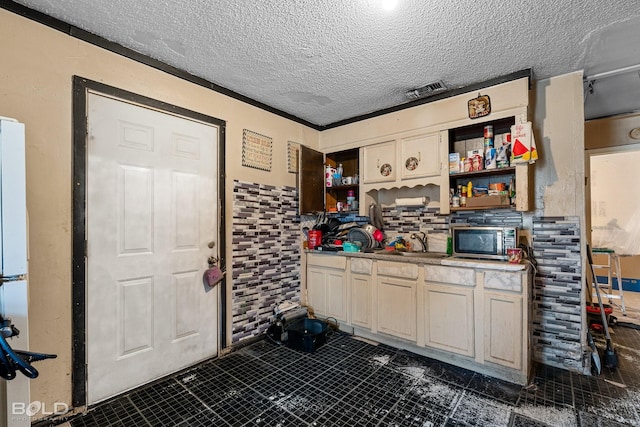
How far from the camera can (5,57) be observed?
1.55 metres

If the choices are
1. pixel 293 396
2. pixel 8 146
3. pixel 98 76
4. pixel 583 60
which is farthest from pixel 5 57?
pixel 583 60

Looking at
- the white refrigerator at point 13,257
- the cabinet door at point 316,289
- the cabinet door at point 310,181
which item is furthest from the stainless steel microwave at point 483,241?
the white refrigerator at point 13,257

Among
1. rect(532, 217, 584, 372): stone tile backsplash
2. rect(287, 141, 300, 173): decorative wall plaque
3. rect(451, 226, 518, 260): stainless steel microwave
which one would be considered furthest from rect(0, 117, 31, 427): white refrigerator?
rect(532, 217, 584, 372): stone tile backsplash

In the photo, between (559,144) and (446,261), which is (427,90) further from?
(446,261)

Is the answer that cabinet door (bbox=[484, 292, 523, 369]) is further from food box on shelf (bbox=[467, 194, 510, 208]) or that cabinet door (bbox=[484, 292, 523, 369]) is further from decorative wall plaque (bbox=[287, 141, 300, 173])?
decorative wall plaque (bbox=[287, 141, 300, 173])

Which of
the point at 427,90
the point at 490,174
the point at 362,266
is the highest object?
the point at 427,90

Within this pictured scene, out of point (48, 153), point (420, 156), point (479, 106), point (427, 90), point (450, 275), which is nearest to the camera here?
point (48, 153)

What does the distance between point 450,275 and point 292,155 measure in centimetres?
199

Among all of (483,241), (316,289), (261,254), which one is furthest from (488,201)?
(261,254)

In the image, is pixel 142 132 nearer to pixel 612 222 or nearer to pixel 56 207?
pixel 56 207

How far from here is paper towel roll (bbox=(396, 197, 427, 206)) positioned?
287cm

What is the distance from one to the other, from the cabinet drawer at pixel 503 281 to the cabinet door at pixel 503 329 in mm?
51

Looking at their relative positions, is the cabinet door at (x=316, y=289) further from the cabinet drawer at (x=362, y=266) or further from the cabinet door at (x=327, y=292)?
the cabinet drawer at (x=362, y=266)

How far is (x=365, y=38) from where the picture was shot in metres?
1.87
